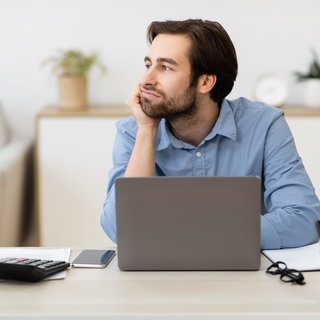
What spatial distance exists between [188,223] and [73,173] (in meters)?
2.25

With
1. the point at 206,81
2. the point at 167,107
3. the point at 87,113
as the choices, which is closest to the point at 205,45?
the point at 206,81

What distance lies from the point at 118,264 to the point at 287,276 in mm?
350

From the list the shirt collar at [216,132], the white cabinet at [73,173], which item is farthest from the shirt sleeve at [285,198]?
the white cabinet at [73,173]

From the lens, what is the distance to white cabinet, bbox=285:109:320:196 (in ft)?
11.8

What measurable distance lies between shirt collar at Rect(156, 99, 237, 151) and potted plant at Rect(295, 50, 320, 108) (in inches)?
68.0

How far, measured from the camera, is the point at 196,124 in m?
2.14

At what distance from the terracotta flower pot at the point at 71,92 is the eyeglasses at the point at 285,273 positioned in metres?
2.35

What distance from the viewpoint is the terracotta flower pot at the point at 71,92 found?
12.1 feet

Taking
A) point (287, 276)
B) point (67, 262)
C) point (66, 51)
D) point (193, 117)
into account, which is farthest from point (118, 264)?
point (66, 51)

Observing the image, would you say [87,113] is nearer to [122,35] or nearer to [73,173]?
[73,173]

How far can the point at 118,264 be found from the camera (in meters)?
1.51

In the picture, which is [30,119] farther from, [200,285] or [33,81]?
[200,285]

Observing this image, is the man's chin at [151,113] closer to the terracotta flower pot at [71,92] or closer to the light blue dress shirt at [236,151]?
the light blue dress shirt at [236,151]

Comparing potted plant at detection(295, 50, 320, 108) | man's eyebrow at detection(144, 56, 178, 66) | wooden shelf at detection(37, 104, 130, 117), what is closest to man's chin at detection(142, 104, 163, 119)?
man's eyebrow at detection(144, 56, 178, 66)
